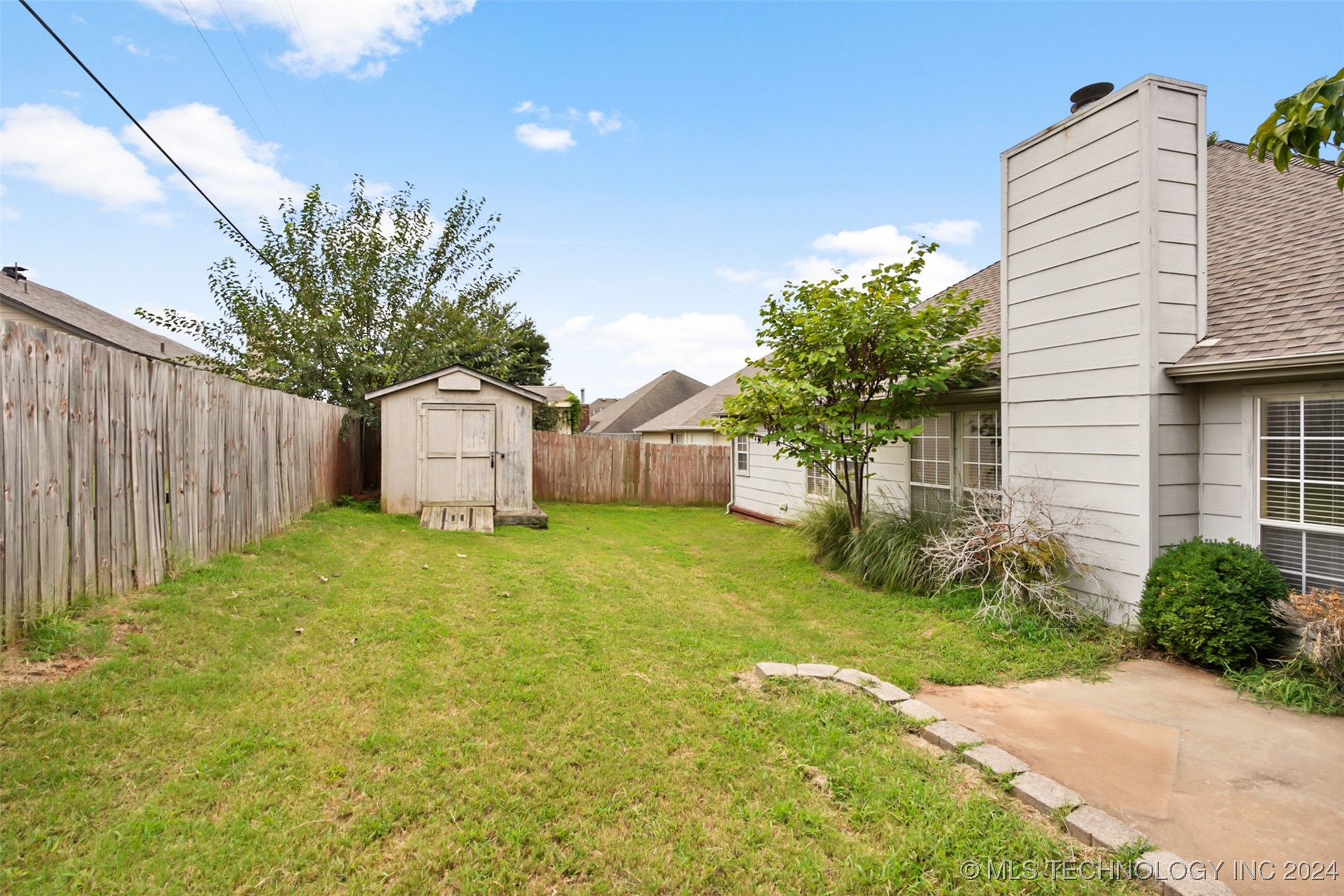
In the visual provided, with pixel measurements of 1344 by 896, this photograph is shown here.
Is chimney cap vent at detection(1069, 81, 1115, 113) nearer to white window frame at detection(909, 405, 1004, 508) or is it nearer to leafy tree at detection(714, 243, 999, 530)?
leafy tree at detection(714, 243, 999, 530)

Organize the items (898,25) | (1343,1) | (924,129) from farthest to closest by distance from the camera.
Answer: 1. (924,129)
2. (898,25)
3. (1343,1)

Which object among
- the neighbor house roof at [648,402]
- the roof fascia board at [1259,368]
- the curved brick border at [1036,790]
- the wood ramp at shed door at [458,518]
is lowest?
the curved brick border at [1036,790]

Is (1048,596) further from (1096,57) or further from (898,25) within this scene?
(898,25)

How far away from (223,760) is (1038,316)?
6.92 metres

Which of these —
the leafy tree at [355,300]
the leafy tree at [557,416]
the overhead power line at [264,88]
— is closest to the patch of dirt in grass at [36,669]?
the overhead power line at [264,88]

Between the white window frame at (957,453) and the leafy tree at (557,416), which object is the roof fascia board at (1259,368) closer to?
the white window frame at (957,453)

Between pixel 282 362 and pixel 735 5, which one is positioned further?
pixel 282 362

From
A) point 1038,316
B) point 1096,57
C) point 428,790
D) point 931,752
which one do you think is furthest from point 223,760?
point 1096,57

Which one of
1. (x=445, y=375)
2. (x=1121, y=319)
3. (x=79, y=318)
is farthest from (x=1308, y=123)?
(x=79, y=318)

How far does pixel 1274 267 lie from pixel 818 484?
22.2ft

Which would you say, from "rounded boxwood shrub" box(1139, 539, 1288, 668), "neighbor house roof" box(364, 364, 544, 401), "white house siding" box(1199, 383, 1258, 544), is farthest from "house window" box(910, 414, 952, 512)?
"neighbor house roof" box(364, 364, 544, 401)

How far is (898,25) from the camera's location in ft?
30.6

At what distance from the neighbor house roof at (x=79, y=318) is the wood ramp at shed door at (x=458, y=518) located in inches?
221

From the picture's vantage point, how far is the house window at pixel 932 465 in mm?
7859
